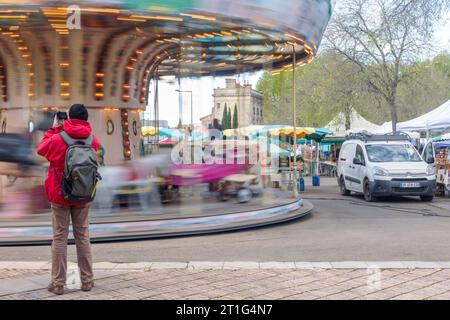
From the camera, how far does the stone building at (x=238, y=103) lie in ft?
43.5

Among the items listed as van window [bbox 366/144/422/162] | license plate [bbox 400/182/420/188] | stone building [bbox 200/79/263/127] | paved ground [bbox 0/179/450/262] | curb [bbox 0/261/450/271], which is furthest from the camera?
van window [bbox 366/144/422/162]

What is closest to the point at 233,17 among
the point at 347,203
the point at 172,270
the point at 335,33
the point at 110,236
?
the point at 110,236

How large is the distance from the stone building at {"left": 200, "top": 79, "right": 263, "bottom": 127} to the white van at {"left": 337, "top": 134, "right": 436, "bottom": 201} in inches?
142

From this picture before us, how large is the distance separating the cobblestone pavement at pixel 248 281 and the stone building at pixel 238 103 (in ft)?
22.9

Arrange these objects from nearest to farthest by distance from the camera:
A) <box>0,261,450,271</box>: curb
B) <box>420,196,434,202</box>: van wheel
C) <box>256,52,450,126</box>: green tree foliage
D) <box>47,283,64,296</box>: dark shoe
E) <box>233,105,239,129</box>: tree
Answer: <box>47,283,64,296</box>: dark shoe, <box>0,261,450,271</box>: curb, <box>233,105,239,129</box>: tree, <box>420,196,434,202</box>: van wheel, <box>256,52,450,126</box>: green tree foliage

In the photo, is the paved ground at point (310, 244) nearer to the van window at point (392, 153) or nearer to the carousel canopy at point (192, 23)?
the carousel canopy at point (192, 23)

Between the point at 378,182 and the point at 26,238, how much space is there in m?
9.60

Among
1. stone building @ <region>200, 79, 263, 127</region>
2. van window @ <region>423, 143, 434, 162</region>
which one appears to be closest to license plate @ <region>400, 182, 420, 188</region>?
stone building @ <region>200, 79, 263, 127</region>

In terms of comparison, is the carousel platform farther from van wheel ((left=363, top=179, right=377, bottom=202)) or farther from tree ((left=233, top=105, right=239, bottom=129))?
van wheel ((left=363, top=179, right=377, bottom=202))

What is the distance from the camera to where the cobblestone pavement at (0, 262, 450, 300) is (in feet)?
17.3

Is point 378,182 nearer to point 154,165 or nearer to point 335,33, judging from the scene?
point 154,165

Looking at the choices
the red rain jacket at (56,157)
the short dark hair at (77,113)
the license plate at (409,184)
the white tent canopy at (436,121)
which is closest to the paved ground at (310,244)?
the red rain jacket at (56,157)

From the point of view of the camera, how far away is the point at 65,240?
543cm

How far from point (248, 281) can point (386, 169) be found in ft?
33.1
